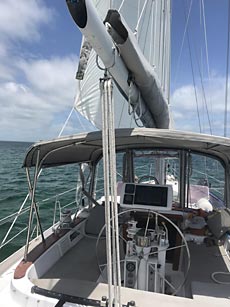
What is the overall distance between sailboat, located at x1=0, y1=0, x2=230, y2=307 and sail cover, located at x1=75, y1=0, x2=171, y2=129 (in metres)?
0.03

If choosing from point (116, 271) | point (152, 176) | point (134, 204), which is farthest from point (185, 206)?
point (116, 271)

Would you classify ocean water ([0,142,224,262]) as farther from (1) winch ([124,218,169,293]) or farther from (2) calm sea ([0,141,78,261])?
(1) winch ([124,218,169,293])

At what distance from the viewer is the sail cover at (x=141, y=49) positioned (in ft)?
17.1

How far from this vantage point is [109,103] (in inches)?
83.1

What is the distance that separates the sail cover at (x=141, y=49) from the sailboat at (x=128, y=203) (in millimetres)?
29

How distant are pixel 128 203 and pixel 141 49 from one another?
381 cm

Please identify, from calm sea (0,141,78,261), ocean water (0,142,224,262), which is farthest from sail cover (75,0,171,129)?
calm sea (0,141,78,261)

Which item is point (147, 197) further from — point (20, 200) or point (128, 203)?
point (20, 200)

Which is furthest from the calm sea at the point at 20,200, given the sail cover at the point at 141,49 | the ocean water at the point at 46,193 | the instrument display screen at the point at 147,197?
the instrument display screen at the point at 147,197

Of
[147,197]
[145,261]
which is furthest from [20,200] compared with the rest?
[145,261]

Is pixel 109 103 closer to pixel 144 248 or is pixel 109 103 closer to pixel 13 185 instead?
pixel 144 248

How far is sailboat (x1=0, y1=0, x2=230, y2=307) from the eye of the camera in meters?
2.35

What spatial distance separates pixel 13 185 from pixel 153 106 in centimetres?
1175

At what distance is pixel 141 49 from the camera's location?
241 inches
